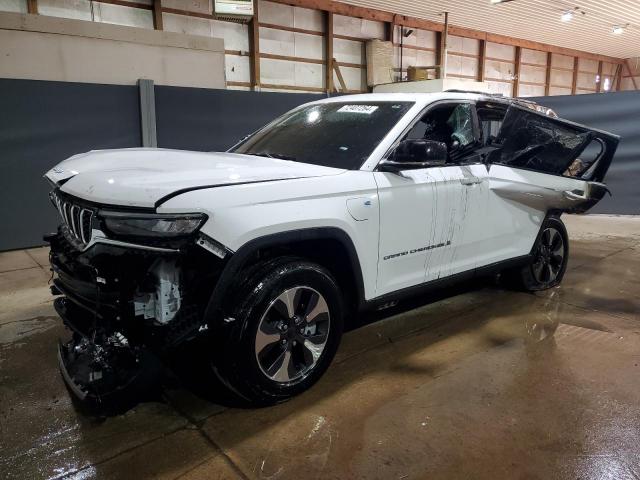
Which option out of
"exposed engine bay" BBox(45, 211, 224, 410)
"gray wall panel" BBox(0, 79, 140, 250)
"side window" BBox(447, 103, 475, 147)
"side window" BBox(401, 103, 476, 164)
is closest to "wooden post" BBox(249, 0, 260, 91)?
"gray wall panel" BBox(0, 79, 140, 250)

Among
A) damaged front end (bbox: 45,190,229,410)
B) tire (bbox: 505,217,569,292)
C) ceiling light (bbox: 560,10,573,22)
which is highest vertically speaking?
ceiling light (bbox: 560,10,573,22)

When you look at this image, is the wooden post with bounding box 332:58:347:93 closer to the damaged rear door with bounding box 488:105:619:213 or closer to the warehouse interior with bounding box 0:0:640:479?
the warehouse interior with bounding box 0:0:640:479

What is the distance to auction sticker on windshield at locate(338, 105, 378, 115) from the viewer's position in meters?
3.54

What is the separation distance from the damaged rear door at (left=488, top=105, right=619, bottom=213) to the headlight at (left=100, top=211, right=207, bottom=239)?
245 centimetres

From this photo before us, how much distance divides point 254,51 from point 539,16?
894cm

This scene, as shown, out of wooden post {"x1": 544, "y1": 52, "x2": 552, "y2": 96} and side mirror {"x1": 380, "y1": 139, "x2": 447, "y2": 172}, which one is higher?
wooden post {"x1": 544, "y1": 52, "x2": 552, "y2": 96}

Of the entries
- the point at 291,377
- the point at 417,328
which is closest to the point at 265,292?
the point at 291,377

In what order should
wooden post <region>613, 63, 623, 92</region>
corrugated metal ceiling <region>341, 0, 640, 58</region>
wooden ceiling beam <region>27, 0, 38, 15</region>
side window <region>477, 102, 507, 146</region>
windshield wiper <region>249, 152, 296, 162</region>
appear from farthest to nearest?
1. wooden post <region>613, 63, 623, 92</region>
2. corrugated metal ceiling <region>341, 0, 640, 58</region>
3. wooden ceiling beam <region>27, 0, 38, 15</region>
4. side window <region>477, 102, 507, 146</region>
5. windshield wiper <region>249, 152, 296, 162</region>

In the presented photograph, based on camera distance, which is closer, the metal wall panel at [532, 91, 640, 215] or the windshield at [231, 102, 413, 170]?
the windshield at [231, 102, 413, 170]

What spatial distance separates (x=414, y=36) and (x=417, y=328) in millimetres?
14678

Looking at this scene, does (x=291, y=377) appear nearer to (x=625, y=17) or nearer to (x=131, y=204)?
(x=131, y=204)

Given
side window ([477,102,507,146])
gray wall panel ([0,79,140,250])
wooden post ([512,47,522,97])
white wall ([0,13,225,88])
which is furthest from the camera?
wooden post ([512,47,522,97])

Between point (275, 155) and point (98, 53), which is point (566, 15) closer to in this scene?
point (98, 53)

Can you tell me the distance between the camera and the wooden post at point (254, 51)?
13023 millimetres
